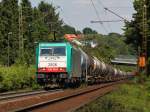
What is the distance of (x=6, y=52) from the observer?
9831 cm

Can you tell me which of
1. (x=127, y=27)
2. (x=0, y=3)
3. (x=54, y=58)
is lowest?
(x=54, y=58)

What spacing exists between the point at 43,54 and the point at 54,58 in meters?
0.84

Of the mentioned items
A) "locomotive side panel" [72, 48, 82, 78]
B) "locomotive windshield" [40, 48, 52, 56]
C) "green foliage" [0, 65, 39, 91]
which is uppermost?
"locomotive windshield" [40, 48, 52, 56]

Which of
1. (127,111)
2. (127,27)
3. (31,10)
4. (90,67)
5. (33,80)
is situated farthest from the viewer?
(31,10)

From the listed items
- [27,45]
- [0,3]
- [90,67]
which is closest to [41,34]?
[27,45]

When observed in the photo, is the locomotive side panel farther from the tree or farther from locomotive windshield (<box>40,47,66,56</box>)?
the tree

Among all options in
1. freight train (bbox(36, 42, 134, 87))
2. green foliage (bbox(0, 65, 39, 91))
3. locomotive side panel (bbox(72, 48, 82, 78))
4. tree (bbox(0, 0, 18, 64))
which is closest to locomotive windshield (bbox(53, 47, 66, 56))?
freight train (bbox(36, 42, 134, 87))

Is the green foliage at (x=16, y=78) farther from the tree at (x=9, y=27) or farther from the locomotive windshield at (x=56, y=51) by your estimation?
the tree at (x=9, y=27)

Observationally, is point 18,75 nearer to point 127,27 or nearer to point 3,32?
point 127,27

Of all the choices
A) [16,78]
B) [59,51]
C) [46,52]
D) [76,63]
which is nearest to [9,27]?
[16,78]

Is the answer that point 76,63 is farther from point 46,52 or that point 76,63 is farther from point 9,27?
point 9,27

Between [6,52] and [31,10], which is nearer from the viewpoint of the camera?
[6,52]

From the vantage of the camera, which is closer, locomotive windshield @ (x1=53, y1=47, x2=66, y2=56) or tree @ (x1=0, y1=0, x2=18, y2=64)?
locomotive windshield @ (x1=53, y1=47, x2=66, y2=56)

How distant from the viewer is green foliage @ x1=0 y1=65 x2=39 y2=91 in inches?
1497
